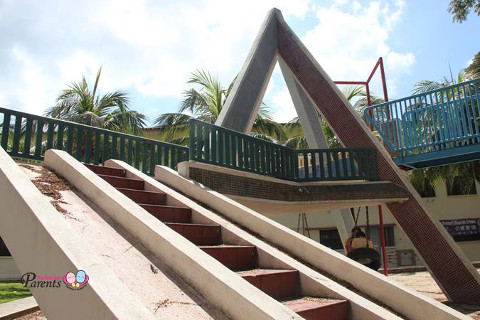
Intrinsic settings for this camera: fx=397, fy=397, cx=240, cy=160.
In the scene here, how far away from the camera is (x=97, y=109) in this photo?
20.2 metres

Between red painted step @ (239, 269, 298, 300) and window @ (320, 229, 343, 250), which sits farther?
window @ (320, 229, 343, 250)

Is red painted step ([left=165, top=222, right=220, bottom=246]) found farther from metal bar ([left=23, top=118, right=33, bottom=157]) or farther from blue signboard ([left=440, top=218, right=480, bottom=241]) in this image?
blue signboard ([left=440, top=218, right=480, bottom=241])

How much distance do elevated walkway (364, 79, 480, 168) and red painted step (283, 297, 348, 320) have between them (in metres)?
7.47

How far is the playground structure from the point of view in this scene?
10.00 ft

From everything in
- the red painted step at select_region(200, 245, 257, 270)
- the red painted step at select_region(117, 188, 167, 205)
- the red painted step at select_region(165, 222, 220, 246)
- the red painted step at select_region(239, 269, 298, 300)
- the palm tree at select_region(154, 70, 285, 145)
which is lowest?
the red painted step at select_region(239, 269, 298, 300)

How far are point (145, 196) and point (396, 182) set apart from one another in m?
7.58

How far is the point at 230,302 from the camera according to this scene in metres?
2.96

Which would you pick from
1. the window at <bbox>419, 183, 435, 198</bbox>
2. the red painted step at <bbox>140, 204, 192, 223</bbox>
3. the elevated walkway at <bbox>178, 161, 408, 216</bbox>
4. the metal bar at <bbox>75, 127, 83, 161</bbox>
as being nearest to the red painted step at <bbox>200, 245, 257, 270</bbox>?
the red painted step at <bbox>140, 204, 192, 223</bbox>

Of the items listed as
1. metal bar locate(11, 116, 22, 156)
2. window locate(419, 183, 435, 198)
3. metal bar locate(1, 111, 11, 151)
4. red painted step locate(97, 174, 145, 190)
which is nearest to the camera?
red painted step locate(97, 174, 145, 190)

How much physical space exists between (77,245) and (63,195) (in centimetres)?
194

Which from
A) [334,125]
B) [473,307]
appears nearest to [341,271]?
[473,307]

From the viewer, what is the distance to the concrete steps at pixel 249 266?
11.7 feet

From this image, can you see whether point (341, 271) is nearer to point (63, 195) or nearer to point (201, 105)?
point (63, 195)

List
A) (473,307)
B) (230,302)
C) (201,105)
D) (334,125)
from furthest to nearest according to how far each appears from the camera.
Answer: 1. (201,105)
2. (334,125)
3. (473,307)
4. (230,302)
